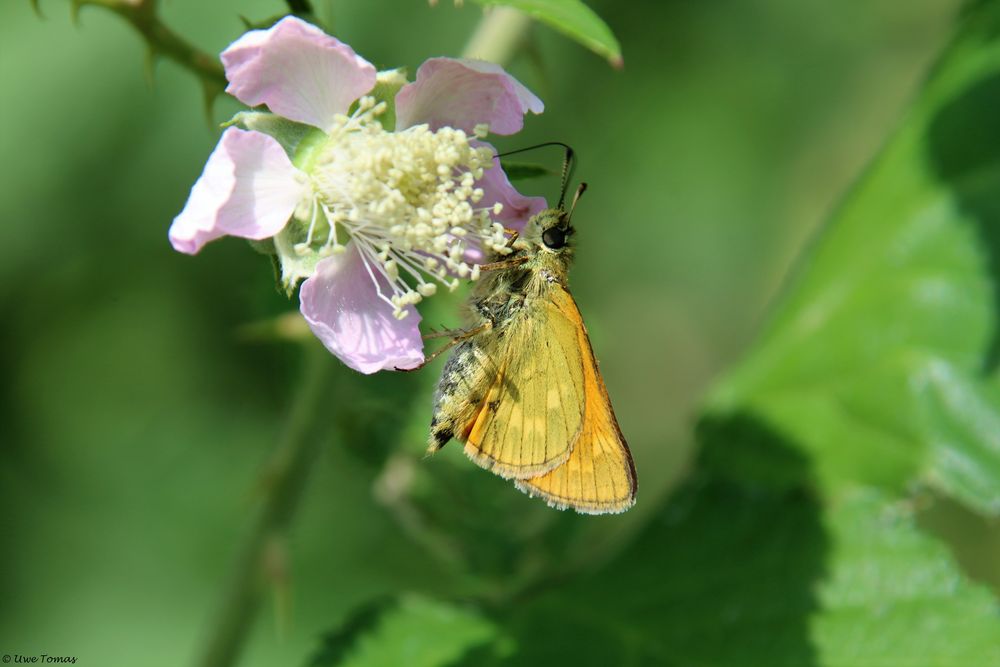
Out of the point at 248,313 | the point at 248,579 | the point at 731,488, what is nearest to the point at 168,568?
the point at 248,313

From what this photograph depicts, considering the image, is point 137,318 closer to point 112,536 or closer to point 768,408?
point 112,536

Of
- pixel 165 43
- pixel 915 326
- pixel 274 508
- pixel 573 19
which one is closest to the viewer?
pixel 573 19

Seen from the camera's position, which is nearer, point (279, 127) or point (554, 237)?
point (279, 127)

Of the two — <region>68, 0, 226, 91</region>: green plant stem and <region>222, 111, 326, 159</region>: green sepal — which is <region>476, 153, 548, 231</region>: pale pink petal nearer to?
<region>222, 111, 326, 159</region>: green sepal

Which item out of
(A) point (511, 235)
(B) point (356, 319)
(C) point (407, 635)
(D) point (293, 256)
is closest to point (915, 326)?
(A) point (511, 235)

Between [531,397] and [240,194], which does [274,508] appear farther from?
[240,194]

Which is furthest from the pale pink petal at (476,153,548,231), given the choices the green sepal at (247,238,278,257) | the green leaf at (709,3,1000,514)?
the green leaf at (709,3,1000,514)
